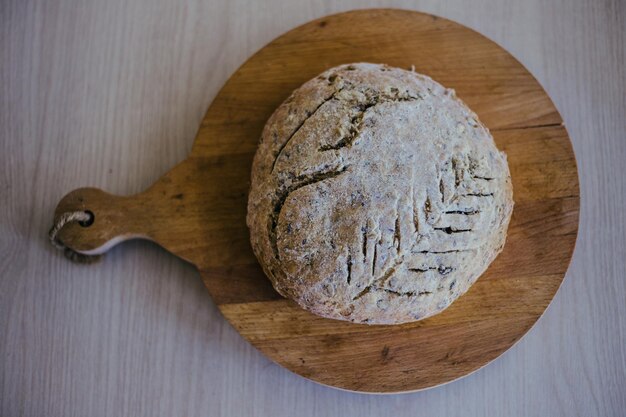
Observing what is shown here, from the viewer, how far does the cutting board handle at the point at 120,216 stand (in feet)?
4.75

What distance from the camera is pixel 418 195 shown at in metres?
1.16

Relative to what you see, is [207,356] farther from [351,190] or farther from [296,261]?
[351,190]

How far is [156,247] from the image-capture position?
157 cm

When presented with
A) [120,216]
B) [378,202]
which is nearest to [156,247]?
[120,216]

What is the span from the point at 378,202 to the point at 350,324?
41 cm

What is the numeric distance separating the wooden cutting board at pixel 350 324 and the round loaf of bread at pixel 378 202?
16 cm

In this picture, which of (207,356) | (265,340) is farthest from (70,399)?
(265,340)

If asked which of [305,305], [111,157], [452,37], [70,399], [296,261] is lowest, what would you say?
[70,399]

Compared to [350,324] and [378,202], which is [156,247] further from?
[378,202]

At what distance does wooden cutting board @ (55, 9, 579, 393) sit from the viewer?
4.51ft

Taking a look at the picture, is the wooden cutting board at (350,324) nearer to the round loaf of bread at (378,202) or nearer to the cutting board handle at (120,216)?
the cutting board handle at (120,216)

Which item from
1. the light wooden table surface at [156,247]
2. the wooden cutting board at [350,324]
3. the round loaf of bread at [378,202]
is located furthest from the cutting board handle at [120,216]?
the round loaf of bread at [378,202]

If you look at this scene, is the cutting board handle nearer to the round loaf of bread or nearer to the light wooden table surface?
the light wooden table surface

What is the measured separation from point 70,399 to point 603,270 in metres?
1.69
